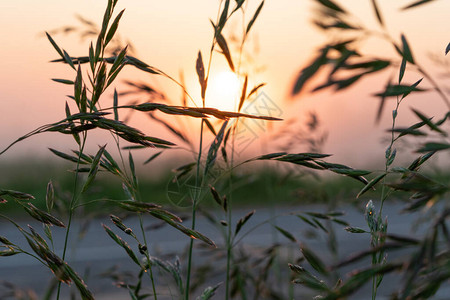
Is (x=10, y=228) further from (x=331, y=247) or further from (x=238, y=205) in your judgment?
(x=331, y=247)

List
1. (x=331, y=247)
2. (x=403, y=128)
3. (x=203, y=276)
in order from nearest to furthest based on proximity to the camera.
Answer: (x=403, y=128), (x=203, y=276), (x=331, y=247)

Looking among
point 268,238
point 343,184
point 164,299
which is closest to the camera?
point 164,299

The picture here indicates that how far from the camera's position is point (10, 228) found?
8.61 meters

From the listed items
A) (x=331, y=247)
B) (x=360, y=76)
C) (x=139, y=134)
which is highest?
(x=360, y=76)

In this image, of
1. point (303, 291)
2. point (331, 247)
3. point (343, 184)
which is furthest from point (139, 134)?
point (343, 184)

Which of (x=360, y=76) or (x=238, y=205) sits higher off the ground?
(x=360, y=76)

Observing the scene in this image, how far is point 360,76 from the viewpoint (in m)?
0.86

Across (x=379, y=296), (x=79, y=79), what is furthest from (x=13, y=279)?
(x=79, y=79)

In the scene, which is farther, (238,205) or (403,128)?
(238,205)

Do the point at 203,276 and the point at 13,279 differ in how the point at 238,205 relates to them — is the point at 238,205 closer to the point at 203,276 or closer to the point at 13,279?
the point at 13,279

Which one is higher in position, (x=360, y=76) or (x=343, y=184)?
(x=360, y=76)

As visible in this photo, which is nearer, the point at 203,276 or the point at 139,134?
the point at 139,134

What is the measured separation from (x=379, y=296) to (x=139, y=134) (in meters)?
4.37

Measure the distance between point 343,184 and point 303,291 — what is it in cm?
607
